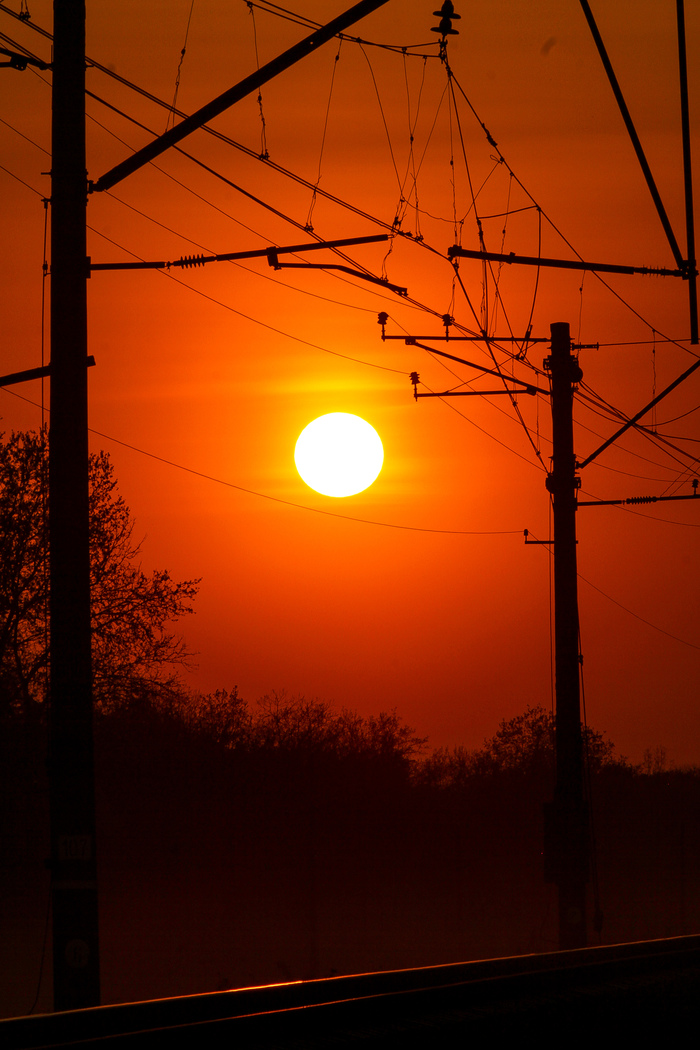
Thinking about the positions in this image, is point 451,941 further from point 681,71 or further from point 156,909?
point 681,71

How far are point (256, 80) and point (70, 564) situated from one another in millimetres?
3421

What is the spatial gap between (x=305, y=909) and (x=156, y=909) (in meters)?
3.27

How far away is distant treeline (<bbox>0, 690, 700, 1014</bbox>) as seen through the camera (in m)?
23.9

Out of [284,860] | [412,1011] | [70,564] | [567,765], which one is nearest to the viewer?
[412,1011]

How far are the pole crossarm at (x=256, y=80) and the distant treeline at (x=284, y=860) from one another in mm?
15691

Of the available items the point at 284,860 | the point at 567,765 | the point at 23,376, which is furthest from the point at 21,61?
the point at 284,860

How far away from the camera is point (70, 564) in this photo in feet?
26.8

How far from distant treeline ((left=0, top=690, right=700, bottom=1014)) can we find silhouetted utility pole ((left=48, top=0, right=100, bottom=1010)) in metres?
13.6

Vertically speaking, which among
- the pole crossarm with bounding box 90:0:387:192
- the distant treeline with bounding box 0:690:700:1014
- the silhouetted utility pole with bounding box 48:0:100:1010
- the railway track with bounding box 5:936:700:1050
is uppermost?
the pole crossarm with bounding box 90:0:387:192

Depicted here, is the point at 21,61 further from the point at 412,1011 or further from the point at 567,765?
the point at 567,765

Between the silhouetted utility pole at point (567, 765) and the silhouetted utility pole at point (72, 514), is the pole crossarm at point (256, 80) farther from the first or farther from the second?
the silhouetted utility pole at point (567, 765)

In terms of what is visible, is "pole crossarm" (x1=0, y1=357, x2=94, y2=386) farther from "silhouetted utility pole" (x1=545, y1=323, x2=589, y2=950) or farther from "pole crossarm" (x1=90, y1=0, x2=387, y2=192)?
"silhouetted utility pole" (x1=545, y1=323, x2=589, y2=950)

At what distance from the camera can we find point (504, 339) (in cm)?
1845

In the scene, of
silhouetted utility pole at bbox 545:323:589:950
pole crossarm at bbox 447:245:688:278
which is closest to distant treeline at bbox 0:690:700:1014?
silhouetted utility pole at bbox 545:323:589:950
